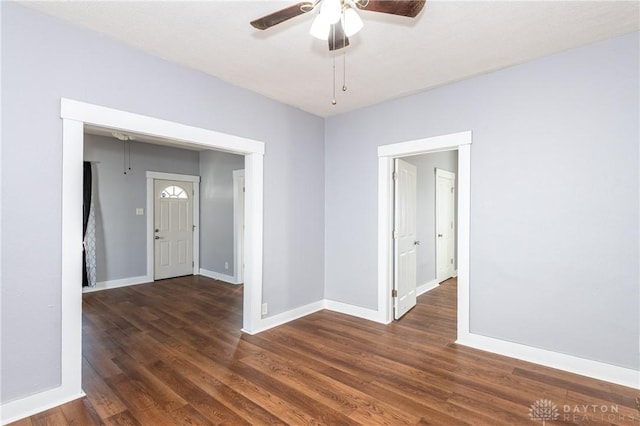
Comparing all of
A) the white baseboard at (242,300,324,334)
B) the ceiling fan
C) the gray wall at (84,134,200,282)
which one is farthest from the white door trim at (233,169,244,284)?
the ceiling fan

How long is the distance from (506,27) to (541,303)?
231 centimetres

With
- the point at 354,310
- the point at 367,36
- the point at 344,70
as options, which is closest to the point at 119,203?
the point at 354,310

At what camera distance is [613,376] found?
242 cm

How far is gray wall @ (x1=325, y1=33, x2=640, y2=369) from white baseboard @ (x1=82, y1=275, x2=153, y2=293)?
5.43 meters

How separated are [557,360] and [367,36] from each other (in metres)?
3.14

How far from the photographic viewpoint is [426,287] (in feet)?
17.4

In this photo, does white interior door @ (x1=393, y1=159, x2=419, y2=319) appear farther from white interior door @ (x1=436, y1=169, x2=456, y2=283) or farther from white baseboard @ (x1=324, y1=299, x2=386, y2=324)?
white interior door @ (x1=436, y1=169, x2=456, y2=283)

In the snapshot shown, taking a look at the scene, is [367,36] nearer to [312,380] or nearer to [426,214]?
[312,380]

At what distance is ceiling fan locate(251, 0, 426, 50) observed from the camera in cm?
157

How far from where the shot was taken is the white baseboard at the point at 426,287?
5.08 m

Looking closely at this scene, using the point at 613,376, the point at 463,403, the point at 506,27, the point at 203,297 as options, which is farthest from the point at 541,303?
the point at 203,297

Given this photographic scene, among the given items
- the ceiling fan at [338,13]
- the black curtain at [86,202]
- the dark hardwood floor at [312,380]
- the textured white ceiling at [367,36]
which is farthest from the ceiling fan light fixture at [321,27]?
the black curtain at [86,202]

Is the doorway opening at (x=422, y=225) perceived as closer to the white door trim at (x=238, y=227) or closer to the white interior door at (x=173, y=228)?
the white door trim at (x=238, y=227)

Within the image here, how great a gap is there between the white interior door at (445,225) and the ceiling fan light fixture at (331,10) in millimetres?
4635
